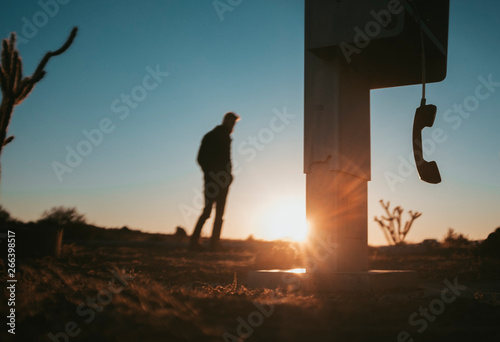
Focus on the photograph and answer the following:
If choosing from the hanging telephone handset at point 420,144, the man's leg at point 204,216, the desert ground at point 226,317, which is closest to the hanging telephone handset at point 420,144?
the hanging telephone handset at point 420,144

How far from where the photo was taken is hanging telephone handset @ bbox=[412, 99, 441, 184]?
149 inches

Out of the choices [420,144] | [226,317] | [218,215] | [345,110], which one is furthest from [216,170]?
[226,317]

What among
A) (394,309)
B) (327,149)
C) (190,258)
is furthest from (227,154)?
(394,309)

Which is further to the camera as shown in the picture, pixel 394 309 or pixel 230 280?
pixel 230 280

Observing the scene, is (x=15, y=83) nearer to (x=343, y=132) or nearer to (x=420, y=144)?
(x=343, y=132)

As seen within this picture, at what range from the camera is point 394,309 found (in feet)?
8.37

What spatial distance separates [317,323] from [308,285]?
67.6 inches

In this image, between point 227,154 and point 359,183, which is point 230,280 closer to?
point 359,183

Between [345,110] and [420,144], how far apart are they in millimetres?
740

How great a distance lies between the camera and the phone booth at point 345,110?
13.1 feet

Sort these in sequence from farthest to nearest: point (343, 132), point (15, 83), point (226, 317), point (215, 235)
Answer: point (215, 235) → point (15, 83) → point (343, 132) → point (226, 317)

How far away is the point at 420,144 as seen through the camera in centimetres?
383

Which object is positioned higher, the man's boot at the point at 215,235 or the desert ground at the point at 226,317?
the man's boot at the point at 215,235

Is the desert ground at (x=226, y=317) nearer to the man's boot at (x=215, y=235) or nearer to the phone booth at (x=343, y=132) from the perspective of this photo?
the phone booth at (x=343, y=132)
